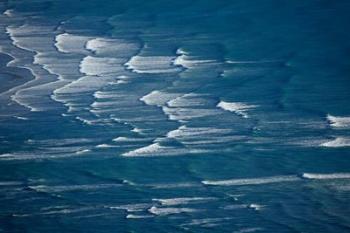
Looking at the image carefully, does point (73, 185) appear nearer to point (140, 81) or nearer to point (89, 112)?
point (89, 112)

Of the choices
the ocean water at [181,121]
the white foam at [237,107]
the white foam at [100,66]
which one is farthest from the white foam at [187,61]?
the white foam at [237,107]

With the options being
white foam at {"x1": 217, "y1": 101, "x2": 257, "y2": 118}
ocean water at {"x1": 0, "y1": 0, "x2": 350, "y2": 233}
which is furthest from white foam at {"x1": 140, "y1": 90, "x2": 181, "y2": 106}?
white foam at {"x1": 217, "y1": 101, "x2": 257, "y2": 118}

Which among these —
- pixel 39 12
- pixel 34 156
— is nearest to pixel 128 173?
pixel 34 156

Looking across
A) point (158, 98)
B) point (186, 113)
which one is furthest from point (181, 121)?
point (158, 98)

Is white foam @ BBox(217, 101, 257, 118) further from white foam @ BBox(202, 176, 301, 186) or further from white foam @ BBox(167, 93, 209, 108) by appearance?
white foam @ BBox(202, 176, 301, 186)

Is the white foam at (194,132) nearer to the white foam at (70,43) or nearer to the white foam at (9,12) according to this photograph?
the white foam at (70,43)

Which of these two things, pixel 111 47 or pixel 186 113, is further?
pixel 111 47

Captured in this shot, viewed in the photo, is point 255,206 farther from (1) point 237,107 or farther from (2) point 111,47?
(2) point 111,47

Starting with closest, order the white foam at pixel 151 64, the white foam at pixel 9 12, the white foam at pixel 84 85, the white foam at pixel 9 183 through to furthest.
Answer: the white foam at pixel 9 183, the white foam at pixel 84 85, the white foam at pixel 151 64, the white foam at pixel 9 12
